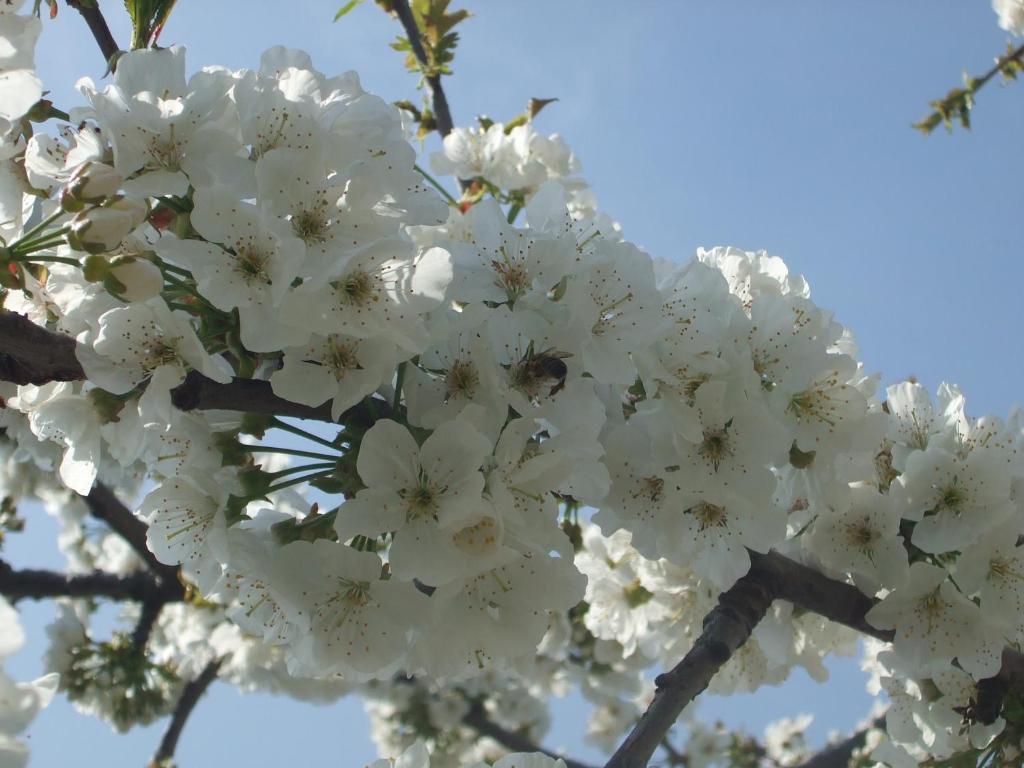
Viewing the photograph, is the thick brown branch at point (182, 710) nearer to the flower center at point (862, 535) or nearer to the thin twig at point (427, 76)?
the thin twig at point (427, 76)

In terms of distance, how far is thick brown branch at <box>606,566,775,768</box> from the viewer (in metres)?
1.66

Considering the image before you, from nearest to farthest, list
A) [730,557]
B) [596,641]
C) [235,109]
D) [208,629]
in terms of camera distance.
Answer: [235,109]
[730,557]
[208,629]
[596,641]

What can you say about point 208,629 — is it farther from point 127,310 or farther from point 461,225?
point 127,310

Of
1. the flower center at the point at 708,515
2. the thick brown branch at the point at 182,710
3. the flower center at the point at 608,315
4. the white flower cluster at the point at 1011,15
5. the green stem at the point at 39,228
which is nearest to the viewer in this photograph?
the green stem at the point at 39,228

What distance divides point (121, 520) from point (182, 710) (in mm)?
1335

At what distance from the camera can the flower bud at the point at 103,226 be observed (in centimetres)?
135

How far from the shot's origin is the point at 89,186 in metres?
1.36

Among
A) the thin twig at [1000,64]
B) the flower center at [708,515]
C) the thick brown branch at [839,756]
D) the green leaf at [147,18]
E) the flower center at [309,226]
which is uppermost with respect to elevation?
the thin twig at [1000,64]

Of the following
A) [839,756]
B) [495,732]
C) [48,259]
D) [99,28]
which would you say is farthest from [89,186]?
[495,732]

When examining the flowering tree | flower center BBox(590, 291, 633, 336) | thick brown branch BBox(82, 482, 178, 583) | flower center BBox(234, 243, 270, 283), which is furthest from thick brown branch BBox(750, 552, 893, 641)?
thick brown branch BBox(82, 482, 178, 583)

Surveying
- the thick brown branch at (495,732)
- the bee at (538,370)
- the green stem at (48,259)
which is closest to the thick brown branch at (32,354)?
the green stem at (48,259)

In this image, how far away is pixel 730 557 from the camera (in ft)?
6.61

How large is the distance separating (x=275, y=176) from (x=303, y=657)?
873 millimetres

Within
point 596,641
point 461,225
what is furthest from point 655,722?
point 596,641
